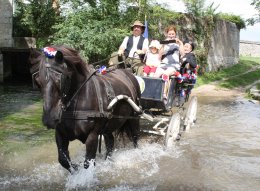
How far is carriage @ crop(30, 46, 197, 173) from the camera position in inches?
169

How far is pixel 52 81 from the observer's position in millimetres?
4246

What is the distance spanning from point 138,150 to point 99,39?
8.56 meters

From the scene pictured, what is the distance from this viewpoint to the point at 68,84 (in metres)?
4.54

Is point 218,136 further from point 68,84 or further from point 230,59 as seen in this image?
point 230,59

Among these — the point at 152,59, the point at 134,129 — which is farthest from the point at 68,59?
→ the point at 152,59

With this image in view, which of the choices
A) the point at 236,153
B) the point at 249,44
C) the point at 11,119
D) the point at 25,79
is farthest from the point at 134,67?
the point at 249,44

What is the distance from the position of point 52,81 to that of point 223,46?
2408 cm

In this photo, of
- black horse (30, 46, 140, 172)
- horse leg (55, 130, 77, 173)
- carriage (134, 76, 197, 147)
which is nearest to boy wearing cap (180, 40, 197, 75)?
carriage (134, 76, 197, 147)

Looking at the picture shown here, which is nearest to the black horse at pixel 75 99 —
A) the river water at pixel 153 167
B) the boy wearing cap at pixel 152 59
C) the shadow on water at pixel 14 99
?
the river water at pixel 153 167

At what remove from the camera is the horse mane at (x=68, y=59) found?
4.48 metres

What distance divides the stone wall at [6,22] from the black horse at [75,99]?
44.0 feet

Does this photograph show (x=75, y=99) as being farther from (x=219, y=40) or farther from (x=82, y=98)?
(x=219, y=40)

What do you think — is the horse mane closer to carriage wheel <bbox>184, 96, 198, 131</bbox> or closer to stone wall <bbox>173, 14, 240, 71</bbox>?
carriage wheel <bbox>184, 96, 198, 131</bbox>

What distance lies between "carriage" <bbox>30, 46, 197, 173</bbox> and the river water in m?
0.35
